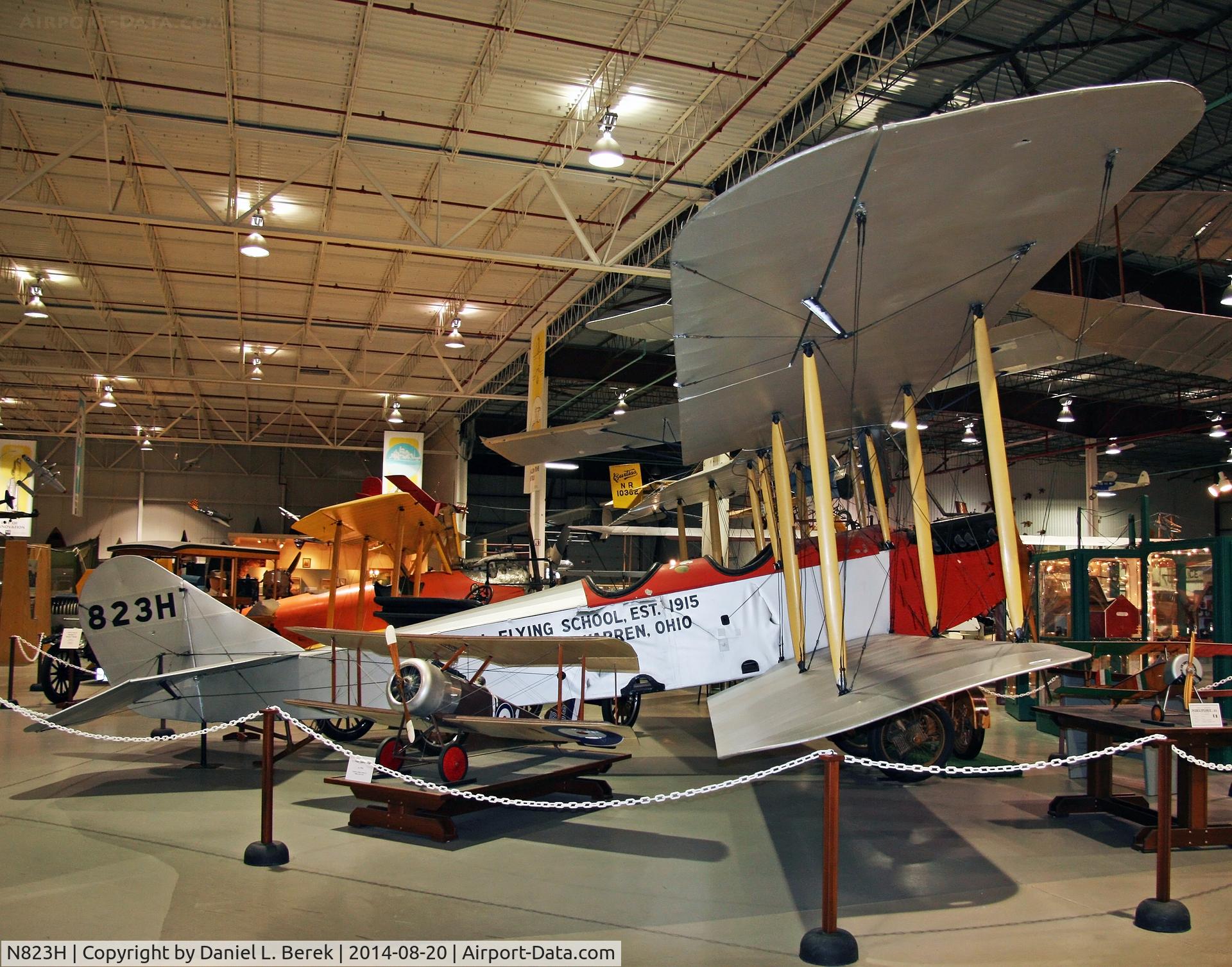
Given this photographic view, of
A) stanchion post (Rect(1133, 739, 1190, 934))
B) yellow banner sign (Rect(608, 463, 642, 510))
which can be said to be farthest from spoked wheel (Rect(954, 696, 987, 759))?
yellow banner sign (Rect(608, 463, 642, 510))

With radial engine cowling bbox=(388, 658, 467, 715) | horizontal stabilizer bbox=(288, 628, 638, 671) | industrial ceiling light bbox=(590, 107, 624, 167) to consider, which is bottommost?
radial engine cowling bbox=(388, 658, 467, 715)

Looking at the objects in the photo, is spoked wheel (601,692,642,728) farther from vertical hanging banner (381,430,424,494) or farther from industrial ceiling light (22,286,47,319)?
vertical hanging banner (381,430,424,494)

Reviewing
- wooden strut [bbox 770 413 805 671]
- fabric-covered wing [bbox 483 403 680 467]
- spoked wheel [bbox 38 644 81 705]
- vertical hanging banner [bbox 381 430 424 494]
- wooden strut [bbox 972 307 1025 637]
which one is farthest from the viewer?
vertical hanging banner [bbox 381 430 424 494]

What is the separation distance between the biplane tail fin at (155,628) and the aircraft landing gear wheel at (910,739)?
5.00m

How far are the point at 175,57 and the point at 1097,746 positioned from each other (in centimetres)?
1179

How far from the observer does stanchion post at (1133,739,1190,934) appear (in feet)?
13.3

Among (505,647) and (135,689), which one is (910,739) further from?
(135,689)

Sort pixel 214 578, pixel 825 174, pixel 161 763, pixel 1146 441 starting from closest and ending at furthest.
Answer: pixel 825 174 < pixel 161 763 < pixel 214 578 < pixel 1146 441

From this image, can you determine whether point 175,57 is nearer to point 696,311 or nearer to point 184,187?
point 184,187

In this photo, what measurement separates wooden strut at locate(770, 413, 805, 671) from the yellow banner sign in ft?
31.9

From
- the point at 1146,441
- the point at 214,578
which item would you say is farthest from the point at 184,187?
the point at 1146,441

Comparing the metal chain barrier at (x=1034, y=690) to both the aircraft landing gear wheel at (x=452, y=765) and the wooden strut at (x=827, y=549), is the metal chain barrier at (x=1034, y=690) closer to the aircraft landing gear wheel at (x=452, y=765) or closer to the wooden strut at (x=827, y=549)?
the wooden strut at (x=827, y=549)

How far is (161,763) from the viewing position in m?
8.23

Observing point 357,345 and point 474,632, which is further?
point 357,345
